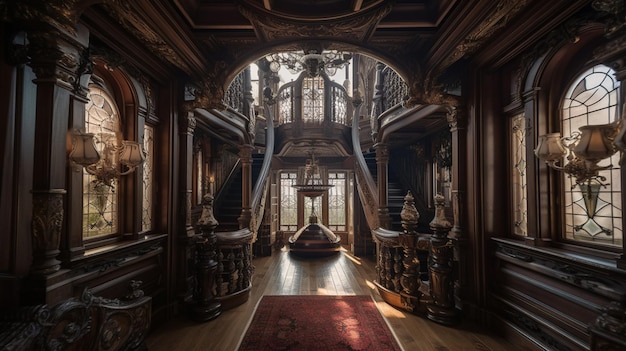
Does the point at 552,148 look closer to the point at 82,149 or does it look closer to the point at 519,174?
the point at 519,174

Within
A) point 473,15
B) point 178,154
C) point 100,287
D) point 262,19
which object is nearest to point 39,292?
point 100,287

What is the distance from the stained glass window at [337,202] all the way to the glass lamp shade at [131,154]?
6.98 metres

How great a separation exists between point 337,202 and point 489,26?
24.0ft

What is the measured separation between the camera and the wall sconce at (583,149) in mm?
1906

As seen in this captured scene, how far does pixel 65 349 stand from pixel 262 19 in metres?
2.94

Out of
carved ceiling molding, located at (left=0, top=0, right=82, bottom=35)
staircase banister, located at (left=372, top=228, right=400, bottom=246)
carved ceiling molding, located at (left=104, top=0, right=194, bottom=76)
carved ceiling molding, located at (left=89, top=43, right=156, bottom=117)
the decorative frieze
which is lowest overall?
staircase banister, located at (left=372, top=228, right=400, bottom=246)

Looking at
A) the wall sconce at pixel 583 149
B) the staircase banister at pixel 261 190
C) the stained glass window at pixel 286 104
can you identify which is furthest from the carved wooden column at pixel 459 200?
the stained glass window at pixel 286 104

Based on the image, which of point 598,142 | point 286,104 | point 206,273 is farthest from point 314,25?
point 286,104

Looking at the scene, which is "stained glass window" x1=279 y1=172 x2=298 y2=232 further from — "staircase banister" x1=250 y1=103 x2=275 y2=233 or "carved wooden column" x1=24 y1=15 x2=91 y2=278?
"carved wooden column" x1=24 y1=15 x2=91 y2=278

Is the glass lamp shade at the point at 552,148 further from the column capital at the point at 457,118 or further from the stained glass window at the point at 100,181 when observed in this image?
the stained glass window at the point at 100,181

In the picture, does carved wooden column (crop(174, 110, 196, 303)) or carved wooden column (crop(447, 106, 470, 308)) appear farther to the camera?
carved wooden column (crop(174, 110, 196, 303))

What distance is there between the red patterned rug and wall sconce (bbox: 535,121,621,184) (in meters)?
2.23

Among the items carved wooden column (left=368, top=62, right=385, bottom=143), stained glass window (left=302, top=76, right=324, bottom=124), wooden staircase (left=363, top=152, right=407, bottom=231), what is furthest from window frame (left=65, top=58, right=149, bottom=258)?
stained glass window (left=302, top=76, right=324, bottom=124)

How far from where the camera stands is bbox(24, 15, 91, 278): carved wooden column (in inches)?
68.4
